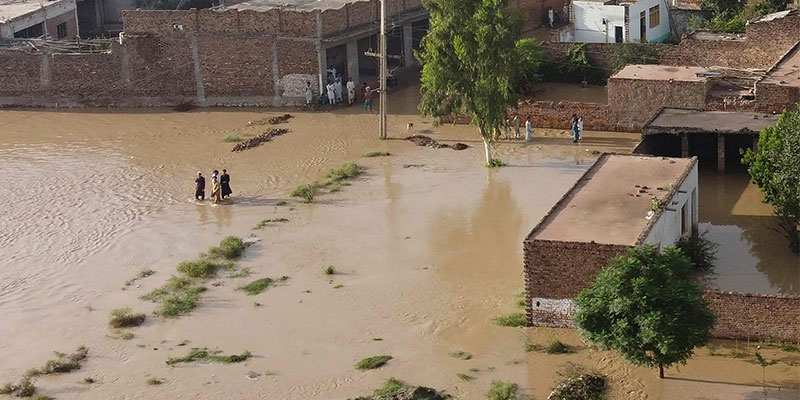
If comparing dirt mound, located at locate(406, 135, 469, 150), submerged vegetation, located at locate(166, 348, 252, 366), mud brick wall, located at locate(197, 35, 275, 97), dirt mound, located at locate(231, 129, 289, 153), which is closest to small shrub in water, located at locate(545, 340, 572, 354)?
submerged vegetation, located at locate(166, 348, 252, 366)

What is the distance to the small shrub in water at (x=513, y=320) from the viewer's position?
21.8m

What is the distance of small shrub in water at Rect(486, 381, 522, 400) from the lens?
19266 mm

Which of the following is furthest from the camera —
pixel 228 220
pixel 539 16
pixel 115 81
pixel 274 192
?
pixel 539 16

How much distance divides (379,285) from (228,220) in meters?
6.24

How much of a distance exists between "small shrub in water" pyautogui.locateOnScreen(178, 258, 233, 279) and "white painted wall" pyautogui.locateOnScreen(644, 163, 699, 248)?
29.2 feet

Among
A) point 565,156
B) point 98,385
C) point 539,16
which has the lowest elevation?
point 98,385

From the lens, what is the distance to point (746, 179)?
30.5 meters

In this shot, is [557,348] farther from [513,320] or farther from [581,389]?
[581,389]

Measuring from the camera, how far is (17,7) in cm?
4734

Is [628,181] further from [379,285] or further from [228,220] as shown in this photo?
[228,220]

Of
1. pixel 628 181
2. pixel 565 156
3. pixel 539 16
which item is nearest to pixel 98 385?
pixel 628 181

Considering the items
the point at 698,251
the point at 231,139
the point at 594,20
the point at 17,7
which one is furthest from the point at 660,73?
the point at 17,7

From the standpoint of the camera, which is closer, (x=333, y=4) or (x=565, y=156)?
(x=565, y=156)

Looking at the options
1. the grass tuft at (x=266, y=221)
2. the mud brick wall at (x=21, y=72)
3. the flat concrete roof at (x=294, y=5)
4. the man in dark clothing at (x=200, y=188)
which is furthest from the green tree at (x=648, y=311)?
the mud brick wall at (x=21, y=72)
